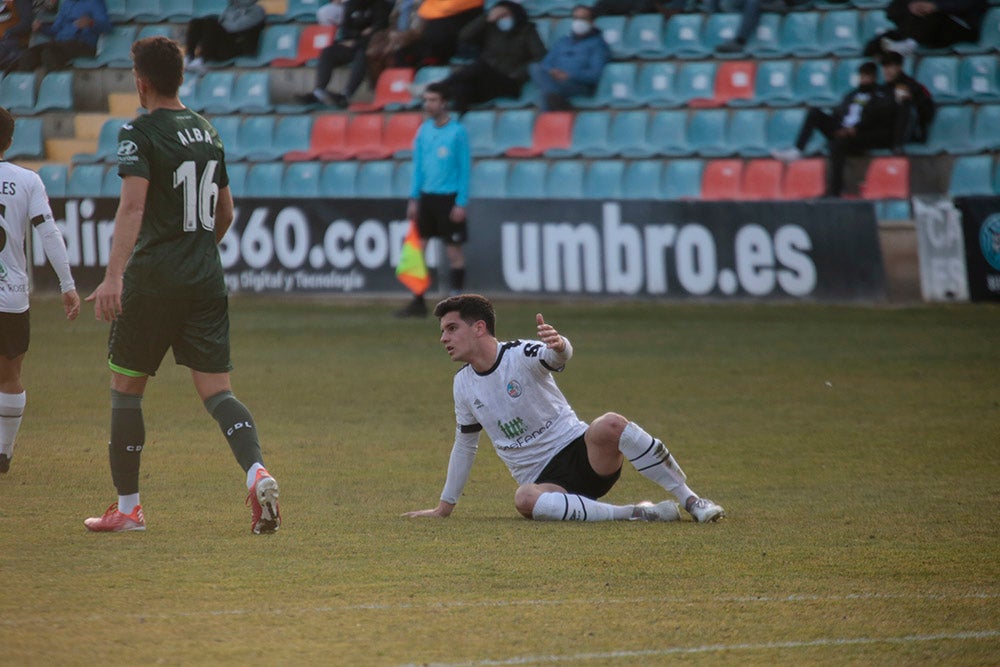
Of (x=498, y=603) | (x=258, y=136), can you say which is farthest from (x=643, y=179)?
(x=498, y=603)

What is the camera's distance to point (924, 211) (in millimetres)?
15516

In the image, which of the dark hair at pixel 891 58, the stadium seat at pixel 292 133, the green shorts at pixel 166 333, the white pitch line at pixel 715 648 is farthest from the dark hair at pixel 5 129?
the stadium seat at pixel 292 133

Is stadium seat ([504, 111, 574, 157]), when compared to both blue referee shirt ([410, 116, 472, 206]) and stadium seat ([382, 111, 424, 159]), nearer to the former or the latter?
stadium seat ([382, 111, 424, 159])

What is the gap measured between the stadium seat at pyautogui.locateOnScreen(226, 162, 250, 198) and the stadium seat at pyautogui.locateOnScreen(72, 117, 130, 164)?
→ 2242 mm

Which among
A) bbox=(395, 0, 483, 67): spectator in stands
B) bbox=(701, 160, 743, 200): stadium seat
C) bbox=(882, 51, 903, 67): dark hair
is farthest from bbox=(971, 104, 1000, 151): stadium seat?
bbox=(395, 0, 483, 67): spectator in stands

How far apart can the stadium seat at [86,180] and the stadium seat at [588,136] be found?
6418mm

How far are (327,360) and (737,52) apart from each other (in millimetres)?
8047

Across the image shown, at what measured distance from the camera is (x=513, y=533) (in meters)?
6.27

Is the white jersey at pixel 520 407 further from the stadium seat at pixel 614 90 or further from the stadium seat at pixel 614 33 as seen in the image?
the stadium seat at pixel 614 33

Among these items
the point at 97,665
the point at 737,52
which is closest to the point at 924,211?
the point at 737,52

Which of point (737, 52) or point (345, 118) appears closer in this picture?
point (737, 52)

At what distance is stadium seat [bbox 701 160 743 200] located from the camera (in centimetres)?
1750

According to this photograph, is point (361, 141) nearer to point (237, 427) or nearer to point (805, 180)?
point (805, 180)

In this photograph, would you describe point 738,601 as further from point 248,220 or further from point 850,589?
point 248,220
